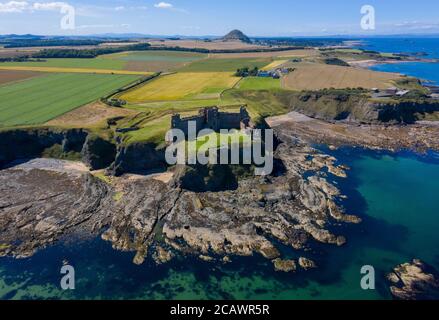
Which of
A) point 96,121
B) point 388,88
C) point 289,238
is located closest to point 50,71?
point 96,121

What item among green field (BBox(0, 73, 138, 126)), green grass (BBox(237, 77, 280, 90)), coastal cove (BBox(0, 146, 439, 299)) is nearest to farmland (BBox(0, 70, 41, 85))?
green field (BBox(0, 73, 138, 126))

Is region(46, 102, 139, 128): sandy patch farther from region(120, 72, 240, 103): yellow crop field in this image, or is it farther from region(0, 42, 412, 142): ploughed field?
region(120, 72, 240, 103): yellow crop field

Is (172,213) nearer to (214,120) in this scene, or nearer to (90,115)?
(214,120)

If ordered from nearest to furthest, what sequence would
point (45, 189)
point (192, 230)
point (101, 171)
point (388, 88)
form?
point (192, 230) → point (45, 189) → point (101, 171) → point (388, 88)

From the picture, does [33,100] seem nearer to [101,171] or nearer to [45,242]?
[101,171]

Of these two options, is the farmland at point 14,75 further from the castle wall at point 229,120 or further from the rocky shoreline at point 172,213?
the castle wall at point 229,120

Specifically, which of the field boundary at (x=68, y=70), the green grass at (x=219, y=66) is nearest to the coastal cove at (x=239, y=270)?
the field boundary at (x=68, y=70)
